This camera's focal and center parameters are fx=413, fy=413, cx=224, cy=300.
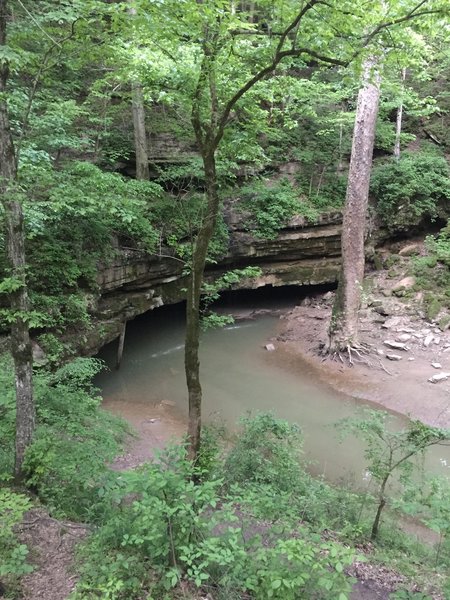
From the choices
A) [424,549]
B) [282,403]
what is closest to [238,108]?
[424,549]

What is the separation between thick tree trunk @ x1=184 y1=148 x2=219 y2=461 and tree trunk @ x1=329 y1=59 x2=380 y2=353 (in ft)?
25.2

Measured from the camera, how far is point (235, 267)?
15.0 metres

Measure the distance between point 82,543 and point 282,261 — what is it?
492 inches

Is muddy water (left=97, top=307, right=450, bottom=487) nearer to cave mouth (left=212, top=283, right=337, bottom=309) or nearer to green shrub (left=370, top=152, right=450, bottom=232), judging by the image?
cave mouth (left=212, top=283, right=337, bottom=309)

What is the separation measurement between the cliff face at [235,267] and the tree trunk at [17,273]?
16.7 ft

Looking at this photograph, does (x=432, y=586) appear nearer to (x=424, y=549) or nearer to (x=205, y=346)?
(x=424, y=549)

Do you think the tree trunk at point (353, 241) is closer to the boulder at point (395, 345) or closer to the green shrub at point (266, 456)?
the boulder at point (395, 345)

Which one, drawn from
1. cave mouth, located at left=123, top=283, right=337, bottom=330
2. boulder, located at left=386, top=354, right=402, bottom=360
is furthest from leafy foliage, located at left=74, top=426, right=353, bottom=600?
cave mouth, located at left=123, top=283, right=337, bottom=330

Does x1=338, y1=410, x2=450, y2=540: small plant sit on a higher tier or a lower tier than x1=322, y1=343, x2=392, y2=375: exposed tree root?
higher

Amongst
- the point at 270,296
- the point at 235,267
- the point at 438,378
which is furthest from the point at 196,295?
the point at 270,296

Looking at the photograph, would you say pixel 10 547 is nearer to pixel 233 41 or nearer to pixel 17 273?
pixel 17 273

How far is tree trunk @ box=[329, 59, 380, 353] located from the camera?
11461 mm

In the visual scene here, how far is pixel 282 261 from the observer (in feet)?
49.6

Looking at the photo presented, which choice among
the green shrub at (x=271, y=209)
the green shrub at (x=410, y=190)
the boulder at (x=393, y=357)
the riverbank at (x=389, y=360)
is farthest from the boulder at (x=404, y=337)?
the green shrub at (x=410, y=190)
